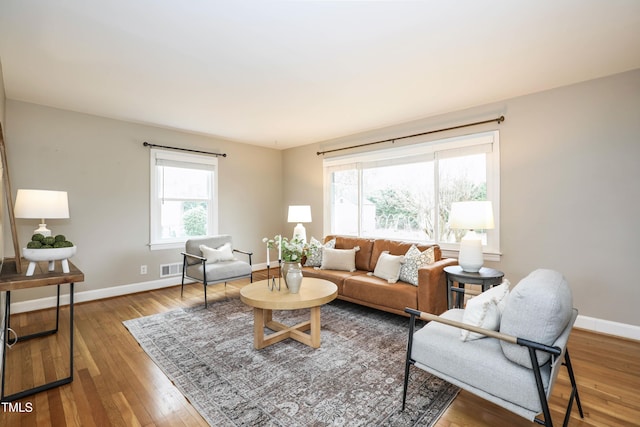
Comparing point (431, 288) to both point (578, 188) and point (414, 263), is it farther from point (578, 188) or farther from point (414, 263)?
point (578, 188)

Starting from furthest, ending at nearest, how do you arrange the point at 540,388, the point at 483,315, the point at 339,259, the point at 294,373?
the point at 339,259 → the point at 294,373 → the point at 483,315 → the point at 540,388

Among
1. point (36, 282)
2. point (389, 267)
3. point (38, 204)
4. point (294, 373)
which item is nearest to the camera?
point (36, 282)

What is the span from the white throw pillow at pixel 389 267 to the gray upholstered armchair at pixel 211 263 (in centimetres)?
183

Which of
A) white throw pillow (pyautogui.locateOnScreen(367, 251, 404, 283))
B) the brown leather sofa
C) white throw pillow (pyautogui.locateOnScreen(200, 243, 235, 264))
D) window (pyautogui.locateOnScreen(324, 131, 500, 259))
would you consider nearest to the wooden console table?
white throw pillow (pyautogui.locateOnScreen(200, 243, 235, 264))

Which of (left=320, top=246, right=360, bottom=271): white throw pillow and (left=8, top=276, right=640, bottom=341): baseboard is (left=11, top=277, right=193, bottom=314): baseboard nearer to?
(left=8, top=276, right=640, bottom=341): baseboard

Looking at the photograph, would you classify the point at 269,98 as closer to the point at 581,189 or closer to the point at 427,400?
the point at 427,400

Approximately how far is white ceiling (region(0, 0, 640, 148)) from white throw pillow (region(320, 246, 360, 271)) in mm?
1905

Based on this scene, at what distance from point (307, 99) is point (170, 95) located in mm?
1570

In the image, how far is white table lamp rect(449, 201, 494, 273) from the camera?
2.82 metres

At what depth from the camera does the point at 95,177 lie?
410 cm

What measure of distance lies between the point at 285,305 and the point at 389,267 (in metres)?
1.49

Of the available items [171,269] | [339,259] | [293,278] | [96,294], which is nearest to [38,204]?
[96,294]

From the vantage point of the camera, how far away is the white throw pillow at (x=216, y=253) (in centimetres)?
424

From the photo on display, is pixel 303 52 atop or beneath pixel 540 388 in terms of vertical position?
atop
